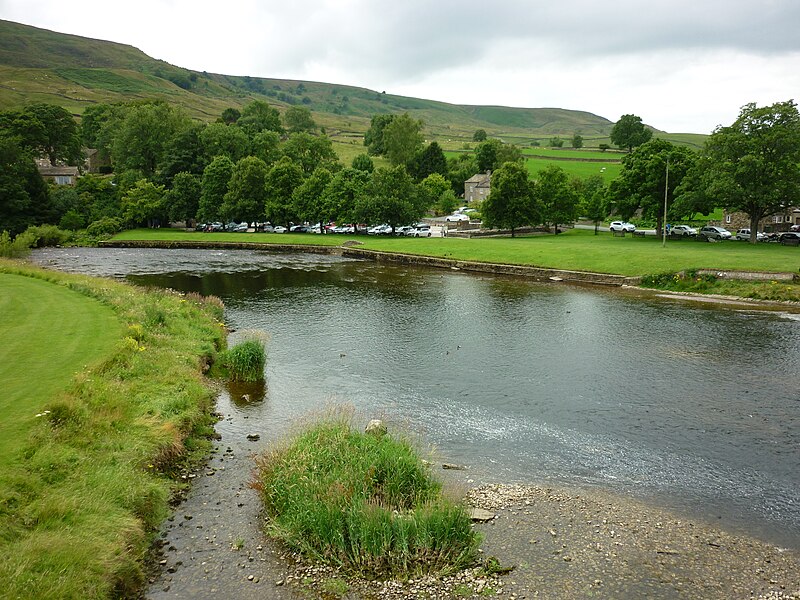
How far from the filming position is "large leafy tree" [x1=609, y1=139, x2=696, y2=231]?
70.1 m

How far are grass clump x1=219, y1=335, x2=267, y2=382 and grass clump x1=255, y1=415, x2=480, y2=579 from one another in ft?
30.4

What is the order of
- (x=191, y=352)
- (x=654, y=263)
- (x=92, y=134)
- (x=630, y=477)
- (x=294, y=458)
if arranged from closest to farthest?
(x=294, y=458) → (x=630, y=477) → (x=191, y=352) → (x=654, y=263) → (x=92, y=134)

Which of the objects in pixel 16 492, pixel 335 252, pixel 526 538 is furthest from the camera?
pixel 335 252

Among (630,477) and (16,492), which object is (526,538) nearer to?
(630,477)

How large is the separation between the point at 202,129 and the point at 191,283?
73446 mm

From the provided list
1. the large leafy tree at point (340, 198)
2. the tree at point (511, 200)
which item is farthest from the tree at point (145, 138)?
the tree at point (511, 200)

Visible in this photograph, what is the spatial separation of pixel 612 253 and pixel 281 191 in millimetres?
57284

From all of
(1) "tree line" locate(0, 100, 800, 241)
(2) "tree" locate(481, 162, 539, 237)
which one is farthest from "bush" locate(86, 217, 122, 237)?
(2) "tree" locate(481, 162, 539, 237)

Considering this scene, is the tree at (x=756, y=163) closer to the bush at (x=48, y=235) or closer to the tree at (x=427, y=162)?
the tree at (x=427, y=162)

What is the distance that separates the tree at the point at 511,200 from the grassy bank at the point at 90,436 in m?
55.8

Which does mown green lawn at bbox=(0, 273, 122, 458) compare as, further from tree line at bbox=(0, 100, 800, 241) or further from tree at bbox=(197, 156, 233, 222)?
tree at bbox=(197, 156, 233, 222)

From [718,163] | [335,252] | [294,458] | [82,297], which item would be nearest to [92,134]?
[335,252]

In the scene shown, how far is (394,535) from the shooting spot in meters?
12.2

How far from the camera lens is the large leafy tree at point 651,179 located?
7012 centimetres
